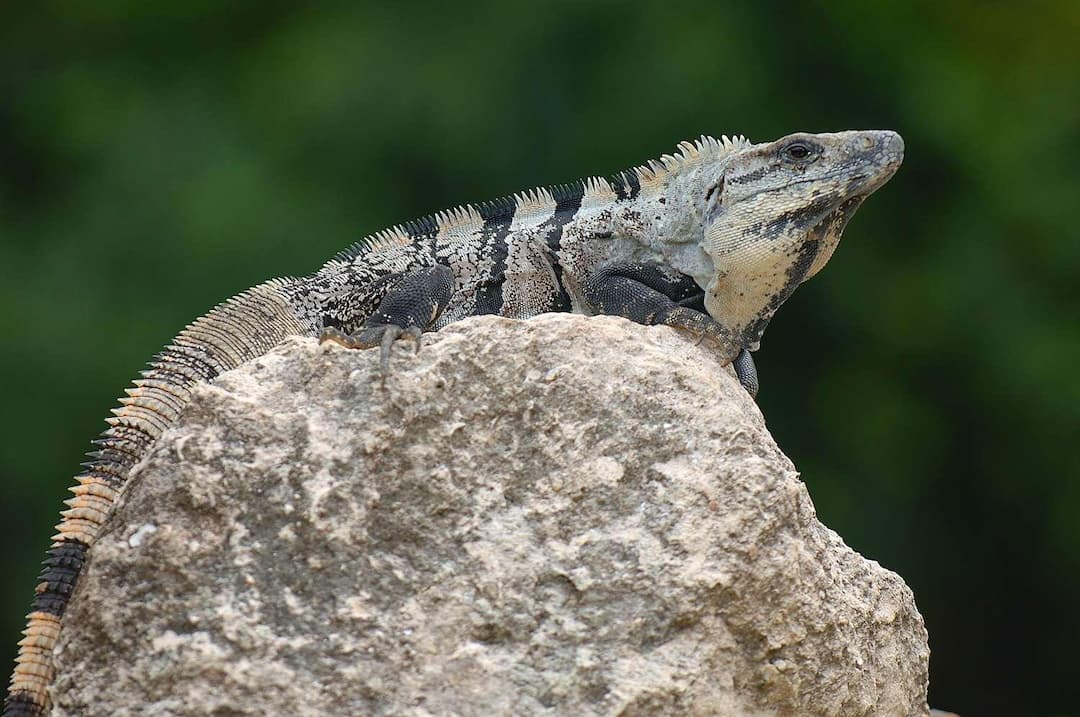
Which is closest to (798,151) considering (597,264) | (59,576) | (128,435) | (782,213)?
(782,213)

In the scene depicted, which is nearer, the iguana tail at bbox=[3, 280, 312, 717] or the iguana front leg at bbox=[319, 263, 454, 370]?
the iguana tail at bbox=[3, 280, 312, 717]

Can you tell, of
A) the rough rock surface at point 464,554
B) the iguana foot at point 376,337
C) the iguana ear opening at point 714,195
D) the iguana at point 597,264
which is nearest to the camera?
the rough rock surface at point 464,554

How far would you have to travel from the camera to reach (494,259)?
414cm

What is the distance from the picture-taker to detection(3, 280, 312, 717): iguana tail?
2895 millimetres

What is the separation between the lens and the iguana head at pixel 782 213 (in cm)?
373

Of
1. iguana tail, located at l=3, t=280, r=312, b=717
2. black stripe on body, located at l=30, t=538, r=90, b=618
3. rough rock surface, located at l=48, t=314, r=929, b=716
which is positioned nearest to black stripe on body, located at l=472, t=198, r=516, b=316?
iguana tail, located at l=3, t=280, r=312, b=717

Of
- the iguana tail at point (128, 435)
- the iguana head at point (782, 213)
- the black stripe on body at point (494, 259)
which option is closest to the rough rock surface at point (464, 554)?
the iguana tail at point (128, 435)

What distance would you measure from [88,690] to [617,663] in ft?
3.39

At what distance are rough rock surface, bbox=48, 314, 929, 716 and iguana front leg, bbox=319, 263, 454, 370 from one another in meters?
0.10

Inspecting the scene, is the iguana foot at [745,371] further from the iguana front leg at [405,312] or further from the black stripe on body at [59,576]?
the black stripe on body at [59,576]

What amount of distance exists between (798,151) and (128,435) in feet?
6.47

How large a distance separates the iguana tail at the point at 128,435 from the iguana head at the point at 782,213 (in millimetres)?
1248

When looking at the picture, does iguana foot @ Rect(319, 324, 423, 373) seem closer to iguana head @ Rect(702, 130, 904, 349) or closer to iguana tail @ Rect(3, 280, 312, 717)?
iguana tail @ Rect(3, 280, 312, 717)

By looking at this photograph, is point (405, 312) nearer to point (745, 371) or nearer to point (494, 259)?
point (494, 259)
